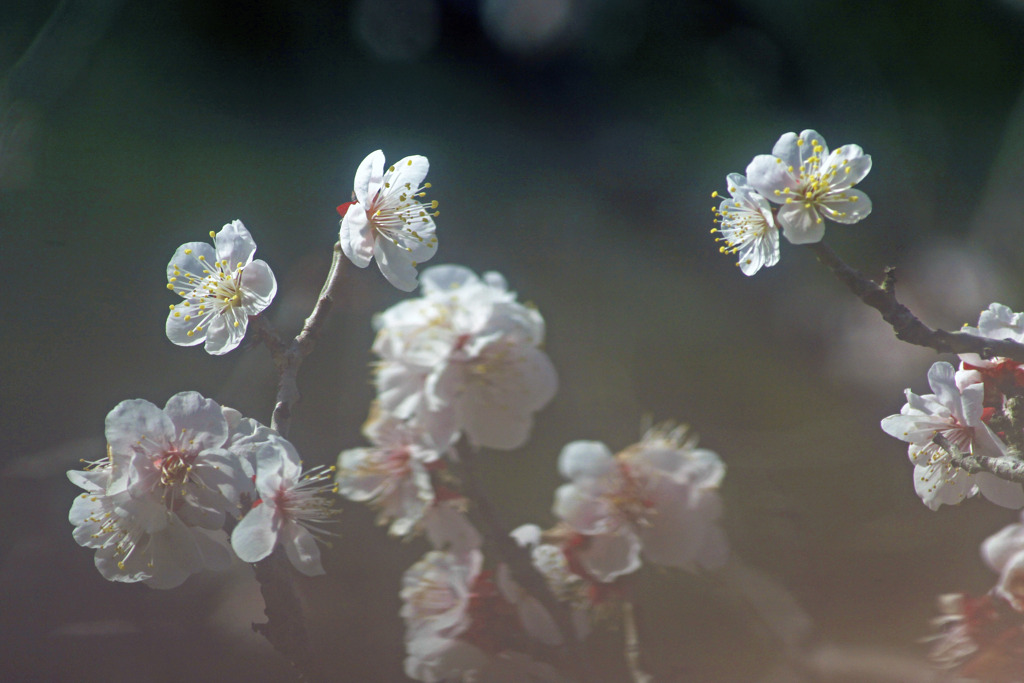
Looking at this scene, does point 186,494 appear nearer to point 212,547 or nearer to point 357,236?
point 212,547

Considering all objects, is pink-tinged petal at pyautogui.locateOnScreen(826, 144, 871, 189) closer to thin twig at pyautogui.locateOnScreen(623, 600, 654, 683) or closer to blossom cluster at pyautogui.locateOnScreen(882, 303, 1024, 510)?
blossom cluster at pyautogui.locateOnScreen(882, 303, 1024, 510)

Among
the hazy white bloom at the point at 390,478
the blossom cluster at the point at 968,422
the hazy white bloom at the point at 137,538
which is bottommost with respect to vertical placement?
the hazy white bloom at the point at 137,538

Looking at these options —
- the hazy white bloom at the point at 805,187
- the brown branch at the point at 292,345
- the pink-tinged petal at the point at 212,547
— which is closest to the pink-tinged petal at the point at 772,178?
the hazy white bloom at the point at 805,187

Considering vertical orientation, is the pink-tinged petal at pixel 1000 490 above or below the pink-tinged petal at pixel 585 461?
above

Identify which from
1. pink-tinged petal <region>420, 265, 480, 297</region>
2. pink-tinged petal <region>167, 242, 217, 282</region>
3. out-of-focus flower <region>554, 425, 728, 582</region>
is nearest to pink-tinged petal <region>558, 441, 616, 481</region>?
out-of-focus flower <region>554, 425, 728, 582</region>

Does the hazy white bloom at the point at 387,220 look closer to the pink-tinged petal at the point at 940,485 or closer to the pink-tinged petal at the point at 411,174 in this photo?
the pink-tinged petal at the point at 411,174

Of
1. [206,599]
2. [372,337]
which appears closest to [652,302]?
[372,337]
